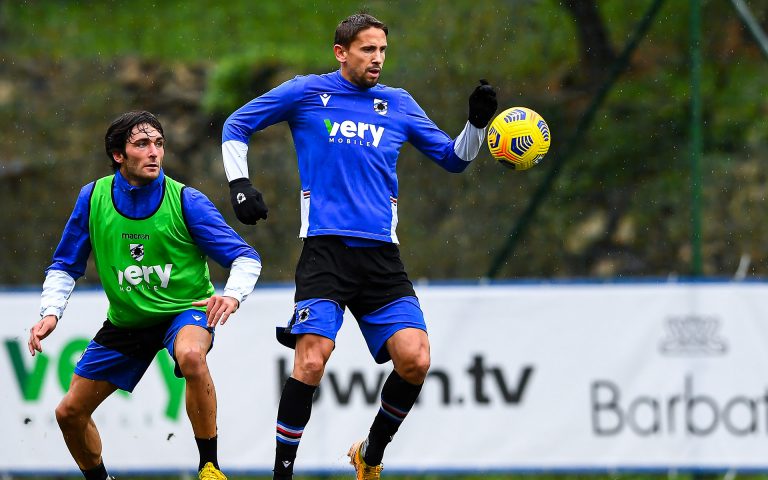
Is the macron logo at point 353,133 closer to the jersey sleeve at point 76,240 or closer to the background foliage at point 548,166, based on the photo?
the jersey sleeve at point 76,240

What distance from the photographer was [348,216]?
684cm

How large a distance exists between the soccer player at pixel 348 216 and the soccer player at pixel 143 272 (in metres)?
0.35

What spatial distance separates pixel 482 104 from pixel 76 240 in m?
2.26

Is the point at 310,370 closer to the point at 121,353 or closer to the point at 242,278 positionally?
the point at 242,278

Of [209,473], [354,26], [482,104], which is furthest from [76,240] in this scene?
[482,104]

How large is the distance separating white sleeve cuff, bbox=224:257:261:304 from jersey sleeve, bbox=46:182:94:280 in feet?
2.79

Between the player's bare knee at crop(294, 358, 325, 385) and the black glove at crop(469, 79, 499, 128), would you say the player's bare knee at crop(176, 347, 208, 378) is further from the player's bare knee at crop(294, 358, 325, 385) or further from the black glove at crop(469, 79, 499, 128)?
the black glove at crop(469, 79, 499, 128)

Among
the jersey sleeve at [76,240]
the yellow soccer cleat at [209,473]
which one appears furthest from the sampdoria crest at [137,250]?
the yellow soccer cleat at [209,473]

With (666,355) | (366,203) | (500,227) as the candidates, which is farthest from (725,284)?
(366,203)

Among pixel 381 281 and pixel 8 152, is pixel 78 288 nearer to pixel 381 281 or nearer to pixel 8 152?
pixel 8 152

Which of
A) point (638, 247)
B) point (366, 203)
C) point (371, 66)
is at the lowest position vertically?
point (638, 247)

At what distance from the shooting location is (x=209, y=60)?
1333 cm

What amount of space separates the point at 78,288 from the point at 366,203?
4.13 metres

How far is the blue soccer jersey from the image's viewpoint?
270 inches
